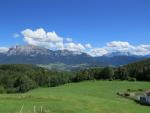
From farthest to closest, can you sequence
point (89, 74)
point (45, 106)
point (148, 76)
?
point (89, 74) → point (148, 76) → point (45, 106)

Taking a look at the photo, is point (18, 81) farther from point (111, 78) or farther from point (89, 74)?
point (111, 78)

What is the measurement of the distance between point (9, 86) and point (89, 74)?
159 feet

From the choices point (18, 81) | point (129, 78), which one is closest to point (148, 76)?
point (129, 78)

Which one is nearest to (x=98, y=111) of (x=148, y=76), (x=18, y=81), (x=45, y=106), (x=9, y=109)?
(x=45, y=106)

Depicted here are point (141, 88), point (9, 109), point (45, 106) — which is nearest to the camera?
point (9, 109)

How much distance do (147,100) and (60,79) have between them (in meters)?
115

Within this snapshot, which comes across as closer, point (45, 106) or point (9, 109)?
point (9, 109)

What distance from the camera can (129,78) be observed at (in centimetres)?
16000

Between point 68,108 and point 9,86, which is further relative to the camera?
point 9,86

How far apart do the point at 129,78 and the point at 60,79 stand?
48.6 meters

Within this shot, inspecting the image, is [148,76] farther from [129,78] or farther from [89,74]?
[89,74]

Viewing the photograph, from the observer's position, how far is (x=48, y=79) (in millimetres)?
194250

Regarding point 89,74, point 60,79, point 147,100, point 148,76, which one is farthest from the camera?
point 60,79

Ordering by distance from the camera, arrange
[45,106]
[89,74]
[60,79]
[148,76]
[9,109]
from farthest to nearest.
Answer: [60,79] < [89,74] < [148,76] < [45,106] < [9,109]
